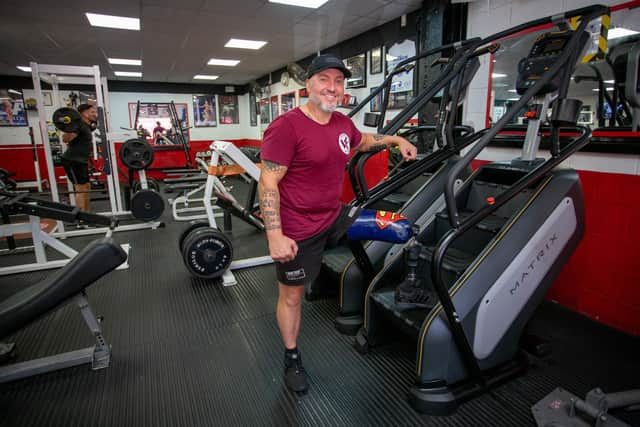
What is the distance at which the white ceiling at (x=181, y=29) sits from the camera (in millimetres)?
4320

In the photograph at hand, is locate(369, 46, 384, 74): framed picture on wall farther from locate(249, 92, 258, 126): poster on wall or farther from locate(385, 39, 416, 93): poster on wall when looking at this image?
locate(249, 92, 258, 126): poster on wall

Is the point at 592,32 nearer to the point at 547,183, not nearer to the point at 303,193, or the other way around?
the point at 547,183

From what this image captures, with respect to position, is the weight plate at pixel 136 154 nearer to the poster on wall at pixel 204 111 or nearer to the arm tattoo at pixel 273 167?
the arm tattoo at pixel 273 167

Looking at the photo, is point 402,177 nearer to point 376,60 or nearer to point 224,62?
Result: point 376,60

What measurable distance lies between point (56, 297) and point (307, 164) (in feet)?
4.55

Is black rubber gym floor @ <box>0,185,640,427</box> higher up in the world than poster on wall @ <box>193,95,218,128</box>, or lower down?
lower down

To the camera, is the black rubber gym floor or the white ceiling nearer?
the black rubber gym floor

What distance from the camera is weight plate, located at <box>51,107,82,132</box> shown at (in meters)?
4.26

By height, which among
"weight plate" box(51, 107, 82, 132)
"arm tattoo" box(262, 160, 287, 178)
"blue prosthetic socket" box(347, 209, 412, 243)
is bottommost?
"blue prosthetic socket" box(347, 209, 412, 243)

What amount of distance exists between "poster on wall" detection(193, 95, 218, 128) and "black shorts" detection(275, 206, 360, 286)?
36.3 feet

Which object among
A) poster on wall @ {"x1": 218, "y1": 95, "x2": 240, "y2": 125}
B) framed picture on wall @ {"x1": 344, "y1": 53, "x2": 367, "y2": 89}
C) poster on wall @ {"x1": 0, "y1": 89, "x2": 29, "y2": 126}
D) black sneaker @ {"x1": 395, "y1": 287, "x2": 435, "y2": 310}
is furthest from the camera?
poster on wall @ {"x1": 218, "y1": 95, "x2": 240, "y2": 125}

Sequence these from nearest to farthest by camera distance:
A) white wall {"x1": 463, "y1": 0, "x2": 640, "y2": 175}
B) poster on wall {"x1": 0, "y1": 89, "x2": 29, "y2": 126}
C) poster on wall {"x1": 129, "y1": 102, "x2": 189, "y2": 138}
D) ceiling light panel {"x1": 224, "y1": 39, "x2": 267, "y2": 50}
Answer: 1. white wall {"x1": 463, "y1": 0, "x2": 640, "y2": 175}
2. ceiling light panel {"x1": 224, "y1": 39, "x2": 267, "y2": 50}
3. poster on wall {"x1": 0, "y1": 89, "x2": 29, "y2": 126}
4. poster on wall {"x1": 129, "y1": 102, "x2": 189, "y2": 138}

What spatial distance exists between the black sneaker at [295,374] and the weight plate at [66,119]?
4.20 m

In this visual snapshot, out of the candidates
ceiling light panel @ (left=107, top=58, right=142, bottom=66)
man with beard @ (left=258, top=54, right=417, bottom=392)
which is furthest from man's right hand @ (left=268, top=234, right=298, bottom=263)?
ceiling light panel @ (left=107, top=58, right=142, bottom=66)
